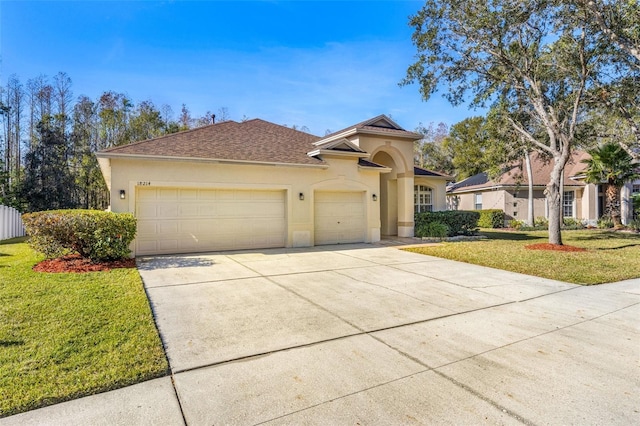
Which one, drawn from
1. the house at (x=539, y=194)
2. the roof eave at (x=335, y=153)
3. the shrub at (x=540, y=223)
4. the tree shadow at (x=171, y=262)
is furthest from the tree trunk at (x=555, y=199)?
the tree shadow at (x=171, y=262)

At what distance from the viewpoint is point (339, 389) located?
3121 millimetres

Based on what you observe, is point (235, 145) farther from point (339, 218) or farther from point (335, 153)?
point (339, 218)

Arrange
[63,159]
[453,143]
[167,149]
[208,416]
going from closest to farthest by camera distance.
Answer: [208,416]
[167,149]
[63,159]
[453,143]

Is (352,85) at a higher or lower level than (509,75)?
higher

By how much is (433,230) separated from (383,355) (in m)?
12.7

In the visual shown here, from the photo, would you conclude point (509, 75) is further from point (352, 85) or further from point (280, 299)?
point (280, 299)

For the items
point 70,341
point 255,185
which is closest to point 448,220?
point 255,185

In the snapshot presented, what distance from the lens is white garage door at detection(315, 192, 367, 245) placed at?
13.6 metres

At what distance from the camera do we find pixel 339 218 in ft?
46.1

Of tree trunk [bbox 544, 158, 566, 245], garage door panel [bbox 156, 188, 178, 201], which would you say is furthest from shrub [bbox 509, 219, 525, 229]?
garage door panel [bbox 156, 188, 178, 201]

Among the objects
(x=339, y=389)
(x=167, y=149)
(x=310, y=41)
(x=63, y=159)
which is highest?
(x=310, y=41)

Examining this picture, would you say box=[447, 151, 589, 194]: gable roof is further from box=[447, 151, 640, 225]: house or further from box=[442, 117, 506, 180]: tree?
box=[442, 117, 506, 180]: tree

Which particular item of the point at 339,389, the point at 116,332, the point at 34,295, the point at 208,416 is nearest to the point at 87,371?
the point at 116,332

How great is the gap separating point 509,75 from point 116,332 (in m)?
15.0
